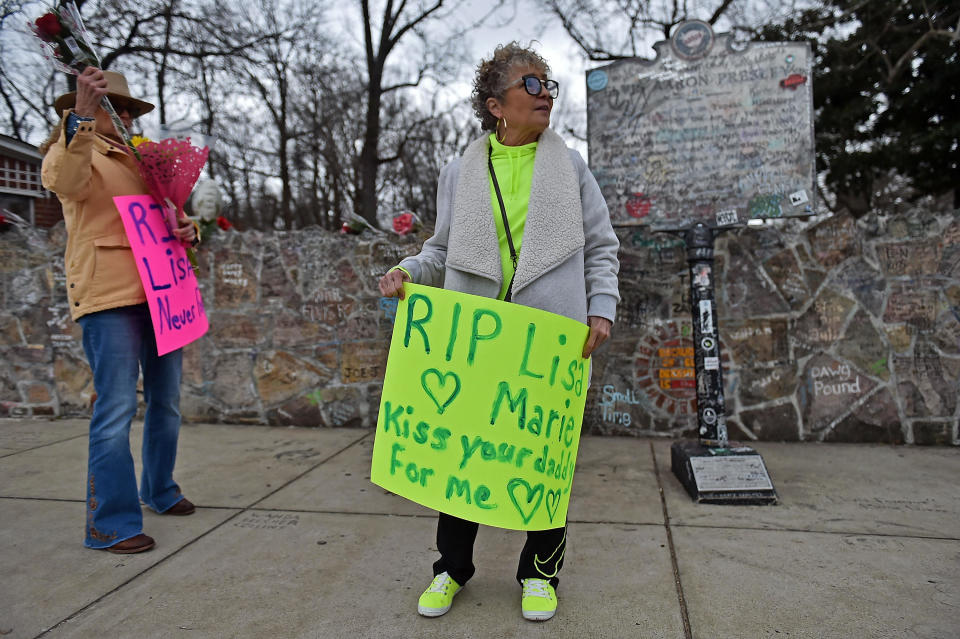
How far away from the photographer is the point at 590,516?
9.84 ft

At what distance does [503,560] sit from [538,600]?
1.60ft

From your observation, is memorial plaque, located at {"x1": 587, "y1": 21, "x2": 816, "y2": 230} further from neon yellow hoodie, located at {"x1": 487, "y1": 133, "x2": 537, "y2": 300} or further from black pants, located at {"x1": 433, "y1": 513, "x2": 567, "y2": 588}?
black pants, located at {"x1": 433, "y1": 513, "x2": 567, "y2": 588}

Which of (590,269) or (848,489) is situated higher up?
(590,269)

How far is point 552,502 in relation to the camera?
1.99 metres

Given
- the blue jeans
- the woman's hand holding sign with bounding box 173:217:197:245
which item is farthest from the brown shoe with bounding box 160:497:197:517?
the woman's hand holding sign with bounding box 173:217:197:245

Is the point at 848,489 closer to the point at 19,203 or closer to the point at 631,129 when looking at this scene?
the point at 631,129

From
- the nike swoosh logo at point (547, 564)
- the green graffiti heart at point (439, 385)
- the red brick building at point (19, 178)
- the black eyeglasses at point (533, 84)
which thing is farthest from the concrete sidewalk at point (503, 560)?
the red brick building at point (19, 178)

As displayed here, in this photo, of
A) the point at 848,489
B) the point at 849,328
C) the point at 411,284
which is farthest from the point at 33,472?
the point at 849,328

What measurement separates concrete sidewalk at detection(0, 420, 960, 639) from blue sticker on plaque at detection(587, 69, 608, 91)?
7.35 feet

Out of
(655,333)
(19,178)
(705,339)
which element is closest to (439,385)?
(705,339)

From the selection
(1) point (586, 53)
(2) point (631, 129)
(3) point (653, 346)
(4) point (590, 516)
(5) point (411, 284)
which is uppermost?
(1) point (586, 53)

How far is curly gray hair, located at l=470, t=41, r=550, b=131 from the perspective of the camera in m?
2.12

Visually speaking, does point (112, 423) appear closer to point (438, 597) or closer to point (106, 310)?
point (106, 310)

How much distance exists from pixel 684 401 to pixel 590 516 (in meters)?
1.64
